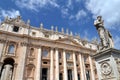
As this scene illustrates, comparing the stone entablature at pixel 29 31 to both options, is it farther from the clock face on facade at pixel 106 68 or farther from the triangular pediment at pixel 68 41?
the clock face on facade at pixel 106 68

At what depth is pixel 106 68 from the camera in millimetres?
6230

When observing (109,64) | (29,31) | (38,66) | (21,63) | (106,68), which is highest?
(29,31)

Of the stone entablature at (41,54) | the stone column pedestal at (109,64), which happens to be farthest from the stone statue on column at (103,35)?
the stone entablature at (41,54)

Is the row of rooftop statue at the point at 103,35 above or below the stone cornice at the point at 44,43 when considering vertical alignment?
below

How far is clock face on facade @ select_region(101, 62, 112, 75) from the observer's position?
605 centimetres

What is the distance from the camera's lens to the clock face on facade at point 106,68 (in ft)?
19.8

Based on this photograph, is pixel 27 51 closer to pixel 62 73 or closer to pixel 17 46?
pixel 17 46

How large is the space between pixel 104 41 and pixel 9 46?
19.3 meters

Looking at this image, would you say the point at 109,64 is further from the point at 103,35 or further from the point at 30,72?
the point at 30,72

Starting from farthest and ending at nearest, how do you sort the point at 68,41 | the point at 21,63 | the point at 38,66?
the point at 68,41, the point at 38,66, the point at 21,63

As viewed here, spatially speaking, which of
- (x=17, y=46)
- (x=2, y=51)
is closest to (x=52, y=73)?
(x=17, y=46)

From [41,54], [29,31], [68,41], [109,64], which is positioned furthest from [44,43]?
[109,64]

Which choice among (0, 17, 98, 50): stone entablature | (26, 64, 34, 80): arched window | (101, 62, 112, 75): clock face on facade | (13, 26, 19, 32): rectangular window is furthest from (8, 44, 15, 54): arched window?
(101, 62, 112, 75): clock face on facade

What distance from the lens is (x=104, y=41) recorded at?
6934 millimetres
